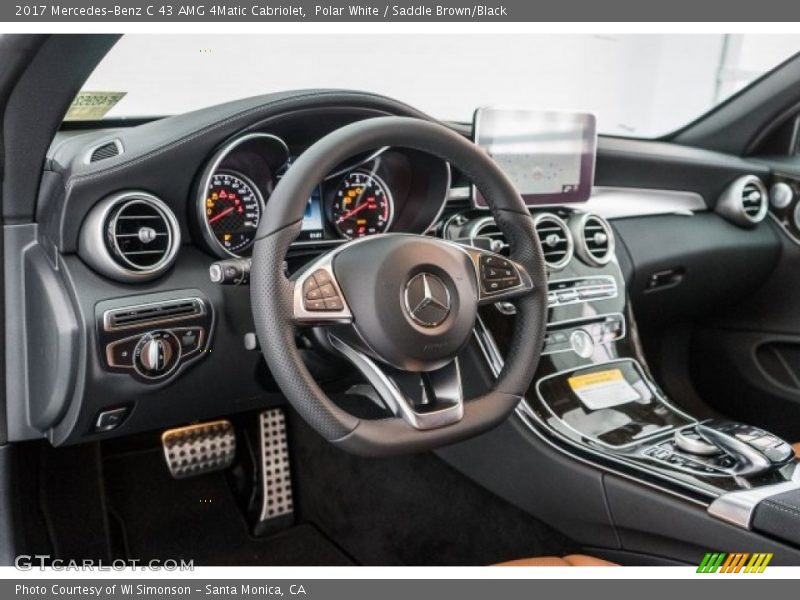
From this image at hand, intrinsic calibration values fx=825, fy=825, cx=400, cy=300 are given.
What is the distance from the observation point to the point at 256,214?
143 centimetres

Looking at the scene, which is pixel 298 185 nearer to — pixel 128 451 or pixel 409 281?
pixel 409 281

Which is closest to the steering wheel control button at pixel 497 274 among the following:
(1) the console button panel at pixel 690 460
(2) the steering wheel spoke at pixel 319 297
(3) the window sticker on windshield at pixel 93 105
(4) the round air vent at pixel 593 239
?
(2) the steering wheel spoke at pixel 319 297

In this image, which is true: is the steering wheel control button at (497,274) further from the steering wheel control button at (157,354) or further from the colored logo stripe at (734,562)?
the colored logo stripe at (734,562)

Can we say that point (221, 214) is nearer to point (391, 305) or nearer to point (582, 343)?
point (391, 305)

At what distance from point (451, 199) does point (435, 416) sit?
2.36 feet

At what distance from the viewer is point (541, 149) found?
1.93 metres

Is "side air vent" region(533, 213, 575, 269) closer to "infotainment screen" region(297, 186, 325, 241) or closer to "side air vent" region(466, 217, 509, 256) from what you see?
"side air vent" region(466, 217, 509, 256)

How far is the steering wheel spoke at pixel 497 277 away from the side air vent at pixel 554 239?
1.86ft

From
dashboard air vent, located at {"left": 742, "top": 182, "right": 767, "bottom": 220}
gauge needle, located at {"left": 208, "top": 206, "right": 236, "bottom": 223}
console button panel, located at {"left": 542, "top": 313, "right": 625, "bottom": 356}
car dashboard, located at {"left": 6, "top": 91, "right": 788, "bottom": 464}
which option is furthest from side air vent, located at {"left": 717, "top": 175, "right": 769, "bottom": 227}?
gauge needle, located at {"left": 208, "top": 206, "right": 236, "bottom": 223}

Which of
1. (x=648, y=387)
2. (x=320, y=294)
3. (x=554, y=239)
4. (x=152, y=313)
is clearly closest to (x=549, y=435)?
(x=648, y=387)

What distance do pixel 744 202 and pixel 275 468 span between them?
5.15 ft

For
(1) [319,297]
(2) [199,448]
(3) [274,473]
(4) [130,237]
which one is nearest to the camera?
(1) [319,297]

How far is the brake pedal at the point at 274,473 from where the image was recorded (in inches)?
72.6

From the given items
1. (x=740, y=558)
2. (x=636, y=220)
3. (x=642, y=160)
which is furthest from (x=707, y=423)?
(x=642, y=160)
